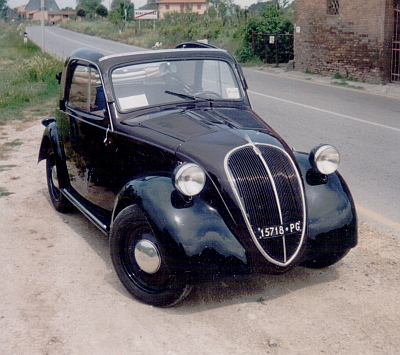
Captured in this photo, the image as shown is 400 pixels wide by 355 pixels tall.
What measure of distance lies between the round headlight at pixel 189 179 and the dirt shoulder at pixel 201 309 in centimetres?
78

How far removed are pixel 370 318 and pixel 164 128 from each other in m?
2.04

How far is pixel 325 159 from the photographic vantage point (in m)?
4.76

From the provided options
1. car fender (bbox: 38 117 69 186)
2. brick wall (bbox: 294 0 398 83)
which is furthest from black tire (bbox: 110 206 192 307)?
brick wall (bbox: 294 0 398 83)

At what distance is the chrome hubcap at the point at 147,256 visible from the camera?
423 centimetres

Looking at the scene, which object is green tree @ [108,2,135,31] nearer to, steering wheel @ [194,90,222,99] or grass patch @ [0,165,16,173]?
grass patch @ [0,165,16,173]

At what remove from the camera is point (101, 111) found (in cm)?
526

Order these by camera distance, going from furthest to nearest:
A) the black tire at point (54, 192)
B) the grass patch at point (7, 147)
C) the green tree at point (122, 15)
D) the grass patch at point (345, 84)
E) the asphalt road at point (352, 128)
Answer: the green tree at point (122, 15)
the grass patch at point (345, 84)
the grass patch at point (7, 147)
the asphalt road at point (352, 128)
the black tire at point (54, 192)

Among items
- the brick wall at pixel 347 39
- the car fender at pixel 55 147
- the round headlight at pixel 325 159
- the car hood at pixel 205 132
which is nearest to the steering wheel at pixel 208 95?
the car hood at pixel 205 132

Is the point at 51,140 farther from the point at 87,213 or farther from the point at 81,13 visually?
the point at 81,13

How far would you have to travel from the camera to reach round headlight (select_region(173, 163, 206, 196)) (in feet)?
13.6

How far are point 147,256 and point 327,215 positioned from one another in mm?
1342

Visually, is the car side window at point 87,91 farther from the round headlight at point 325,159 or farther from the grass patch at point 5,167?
the grass patch at point 5,167

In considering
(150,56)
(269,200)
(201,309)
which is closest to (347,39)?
(150,56)

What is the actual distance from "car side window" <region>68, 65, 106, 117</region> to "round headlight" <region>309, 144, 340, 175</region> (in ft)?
5.92
